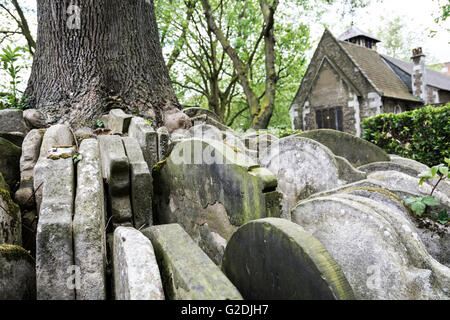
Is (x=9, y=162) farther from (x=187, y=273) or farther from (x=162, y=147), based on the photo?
(x=187, y=273)

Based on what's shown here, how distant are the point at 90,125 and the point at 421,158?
705cm

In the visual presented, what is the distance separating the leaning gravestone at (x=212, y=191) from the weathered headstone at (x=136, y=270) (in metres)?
1.03

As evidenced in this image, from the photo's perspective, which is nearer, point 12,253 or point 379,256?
point 12,253

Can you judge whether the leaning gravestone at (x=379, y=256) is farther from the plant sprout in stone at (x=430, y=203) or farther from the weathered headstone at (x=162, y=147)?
the weathered headstone at (x=162, y=147)

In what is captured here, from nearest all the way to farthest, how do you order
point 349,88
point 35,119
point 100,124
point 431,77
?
point 35,119 < point 100,124 < point 349,88 < point 431,77

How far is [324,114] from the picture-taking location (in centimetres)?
2048

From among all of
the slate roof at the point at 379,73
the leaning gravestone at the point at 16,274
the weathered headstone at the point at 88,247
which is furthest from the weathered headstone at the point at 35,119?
the slate roof at the point at 379,73

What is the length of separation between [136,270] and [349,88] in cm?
2032

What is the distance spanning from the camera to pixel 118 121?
411 cm

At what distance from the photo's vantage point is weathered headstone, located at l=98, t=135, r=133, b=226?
2799 mm

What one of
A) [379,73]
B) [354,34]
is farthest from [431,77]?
[379,73]

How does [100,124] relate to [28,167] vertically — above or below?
above

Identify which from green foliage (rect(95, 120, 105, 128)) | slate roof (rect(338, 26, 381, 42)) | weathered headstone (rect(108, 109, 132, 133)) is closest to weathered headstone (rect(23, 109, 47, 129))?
green foliage (rect(95, 120, 105, 128))

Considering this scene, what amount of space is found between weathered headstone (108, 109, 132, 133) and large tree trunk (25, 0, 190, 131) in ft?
1.41
